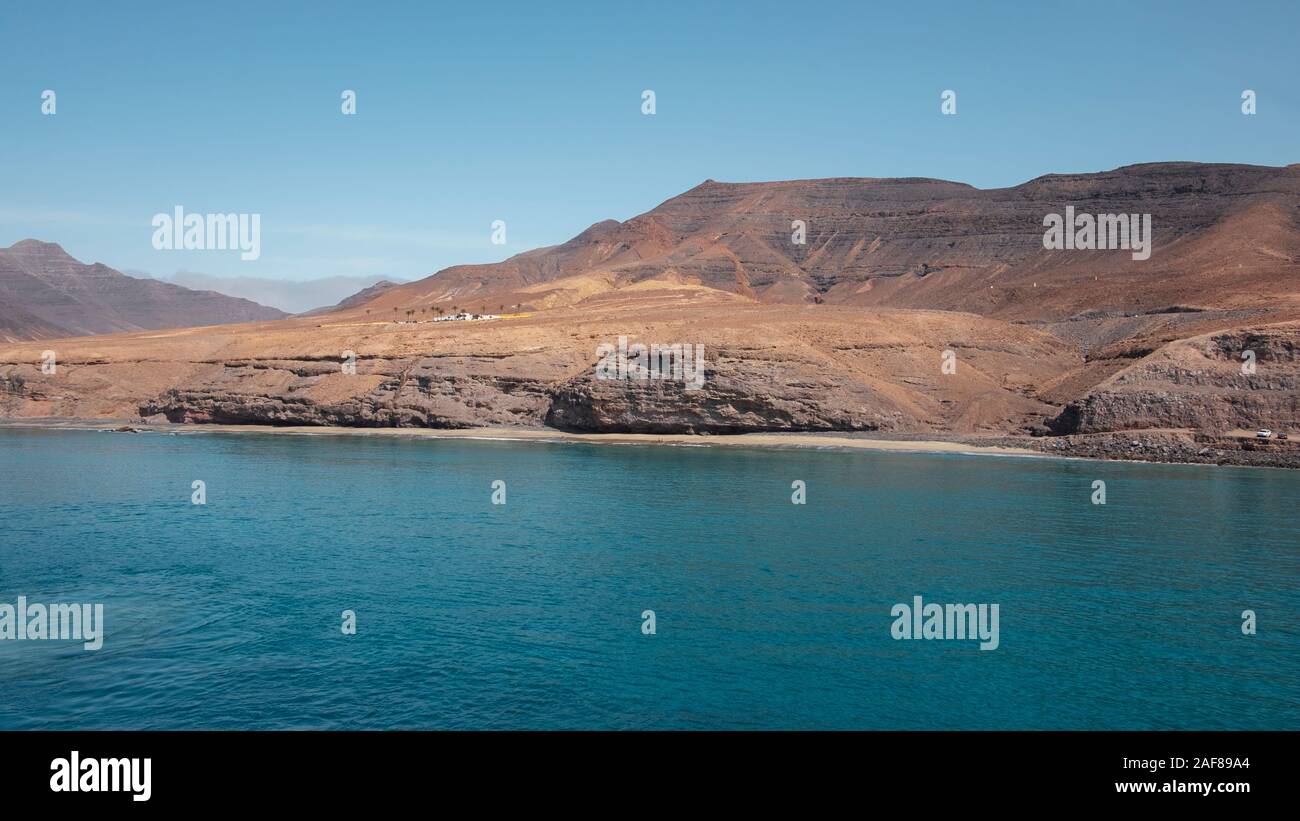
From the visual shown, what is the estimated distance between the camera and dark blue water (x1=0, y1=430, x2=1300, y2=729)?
19.8m

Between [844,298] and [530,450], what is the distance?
120 meters

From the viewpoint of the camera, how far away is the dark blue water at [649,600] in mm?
19797

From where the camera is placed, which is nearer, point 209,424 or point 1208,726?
point 1208,726

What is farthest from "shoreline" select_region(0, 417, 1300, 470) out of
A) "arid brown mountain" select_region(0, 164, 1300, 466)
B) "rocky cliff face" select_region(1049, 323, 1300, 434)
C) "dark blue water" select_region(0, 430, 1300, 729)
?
"dark blue water" select_region(0, 430, 1300, 729)

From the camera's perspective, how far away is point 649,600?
28.4 meters

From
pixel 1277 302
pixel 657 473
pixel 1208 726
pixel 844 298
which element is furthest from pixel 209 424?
pixel 844 298

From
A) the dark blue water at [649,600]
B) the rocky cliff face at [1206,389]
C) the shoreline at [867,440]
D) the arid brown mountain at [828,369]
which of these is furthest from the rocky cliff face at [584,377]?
the dark blue water at [649,600]

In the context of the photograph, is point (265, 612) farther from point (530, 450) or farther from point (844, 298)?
point (844, 298)

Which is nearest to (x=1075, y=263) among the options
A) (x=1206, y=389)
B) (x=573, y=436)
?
(x=1206, y=389)

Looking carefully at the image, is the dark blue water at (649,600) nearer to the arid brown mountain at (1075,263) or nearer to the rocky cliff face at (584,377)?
the rocky cliff face at (584,377)

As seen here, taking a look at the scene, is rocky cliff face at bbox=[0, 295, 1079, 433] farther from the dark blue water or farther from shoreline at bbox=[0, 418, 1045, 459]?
the dark blue water

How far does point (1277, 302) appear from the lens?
98625 millimetres

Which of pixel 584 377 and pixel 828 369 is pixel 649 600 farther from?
pixel 584 377
